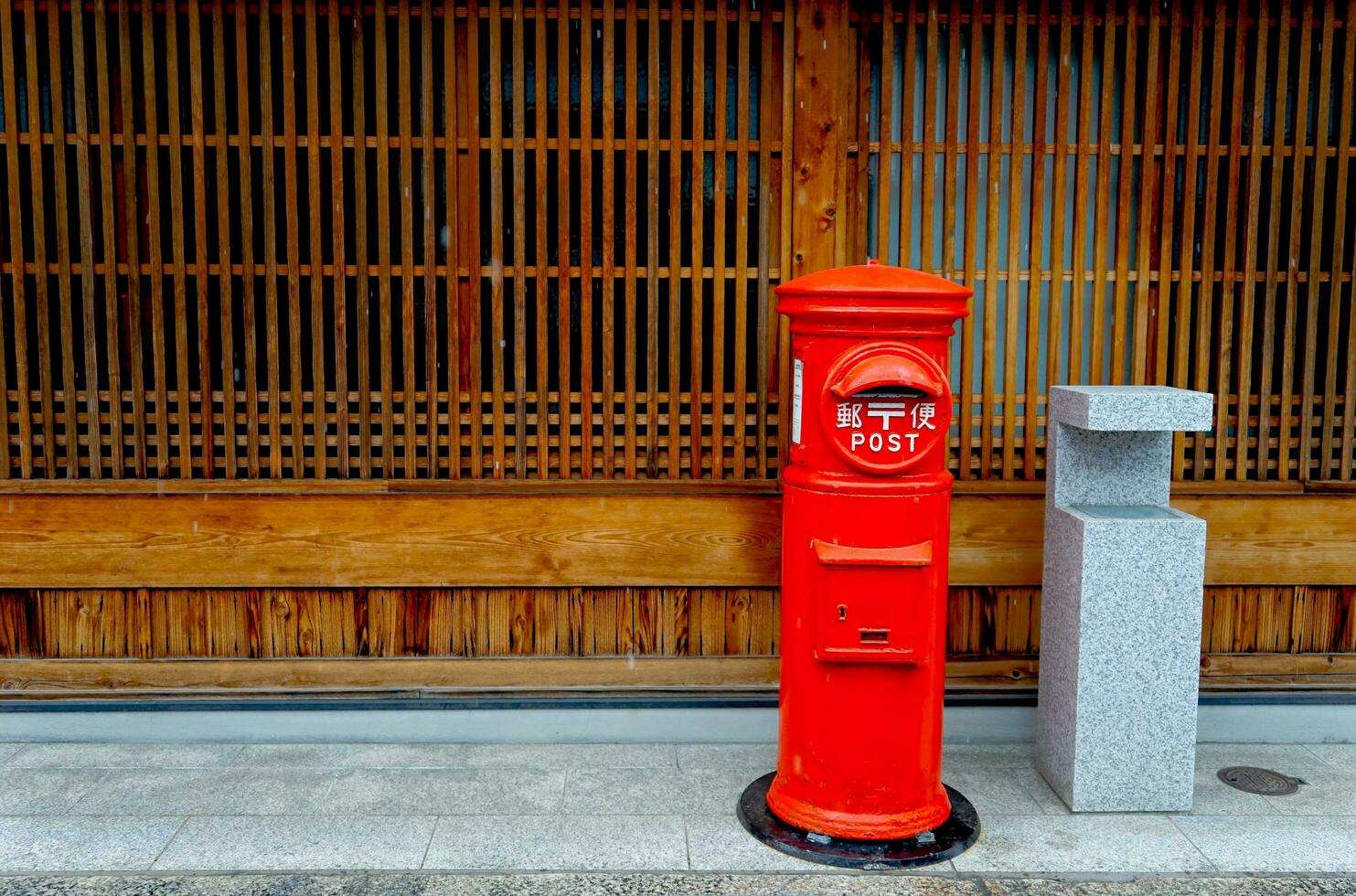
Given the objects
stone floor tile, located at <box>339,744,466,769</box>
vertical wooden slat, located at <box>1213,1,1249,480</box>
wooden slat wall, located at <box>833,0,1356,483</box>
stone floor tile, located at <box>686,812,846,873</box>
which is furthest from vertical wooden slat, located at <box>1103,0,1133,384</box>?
stone floor tile, located at <box>339,744,466,769</box>

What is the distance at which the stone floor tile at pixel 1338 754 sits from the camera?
5.84 metres

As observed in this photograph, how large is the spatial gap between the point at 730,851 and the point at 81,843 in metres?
2.43

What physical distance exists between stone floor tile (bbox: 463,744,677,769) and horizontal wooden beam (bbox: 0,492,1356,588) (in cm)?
75

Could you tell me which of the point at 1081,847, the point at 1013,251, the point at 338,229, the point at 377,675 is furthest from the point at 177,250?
the point at 1081,847

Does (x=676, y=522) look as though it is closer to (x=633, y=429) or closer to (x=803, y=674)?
(x=633, y=429)

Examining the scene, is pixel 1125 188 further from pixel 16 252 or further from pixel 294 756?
pixel 16 252

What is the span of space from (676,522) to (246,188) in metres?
2.41

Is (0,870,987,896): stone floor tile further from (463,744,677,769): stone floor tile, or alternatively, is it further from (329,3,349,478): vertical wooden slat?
(329,3,349,478): vertical wooden slat

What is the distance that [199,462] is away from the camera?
5.95 metres

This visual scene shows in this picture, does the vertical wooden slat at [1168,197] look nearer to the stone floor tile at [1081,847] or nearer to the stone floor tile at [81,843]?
the stone floor tile at [1081,847]

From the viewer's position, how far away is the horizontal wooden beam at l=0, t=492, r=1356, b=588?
5906 mm

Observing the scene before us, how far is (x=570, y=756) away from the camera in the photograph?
19.3 feet

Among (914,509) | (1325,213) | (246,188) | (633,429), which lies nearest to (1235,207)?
(1325,213)

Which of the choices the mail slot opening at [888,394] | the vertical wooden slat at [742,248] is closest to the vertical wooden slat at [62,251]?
the vertical wooden slat at [742,248]
